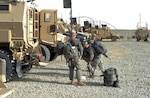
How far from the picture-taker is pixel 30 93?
1018 cm

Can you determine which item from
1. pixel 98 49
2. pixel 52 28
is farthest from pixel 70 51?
pixel 52 28

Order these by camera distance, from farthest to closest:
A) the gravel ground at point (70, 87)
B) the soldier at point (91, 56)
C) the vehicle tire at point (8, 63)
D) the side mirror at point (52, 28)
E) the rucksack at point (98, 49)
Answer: the side mirror at point (52, 28) < the soldier at point (91, 56) < the rucksack at point (98, 49) < the vehicle tire at point (8, 63) < the gravel ground at point (70, 87)

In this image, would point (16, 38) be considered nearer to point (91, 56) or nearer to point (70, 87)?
point (70, 87)

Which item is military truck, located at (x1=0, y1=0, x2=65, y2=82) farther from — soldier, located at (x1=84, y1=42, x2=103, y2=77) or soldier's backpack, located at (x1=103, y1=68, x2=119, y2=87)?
soldier's backpack, located at (x1=103, y1=68, x2=119, y2=87)

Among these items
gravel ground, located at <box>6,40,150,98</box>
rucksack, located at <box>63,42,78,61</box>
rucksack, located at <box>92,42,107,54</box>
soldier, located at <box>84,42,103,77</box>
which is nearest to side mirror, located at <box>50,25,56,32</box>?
gravel ground, located at <box>6,40,150,98</box>

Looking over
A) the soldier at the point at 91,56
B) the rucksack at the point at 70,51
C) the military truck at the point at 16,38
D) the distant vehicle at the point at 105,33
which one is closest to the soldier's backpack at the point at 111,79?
the rucksack at the point at 70,51

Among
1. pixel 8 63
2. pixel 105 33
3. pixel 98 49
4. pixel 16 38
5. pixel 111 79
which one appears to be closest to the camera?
pixel 111 79

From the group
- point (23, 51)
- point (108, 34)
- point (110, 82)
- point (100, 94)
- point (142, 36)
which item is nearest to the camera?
point (100, 94)

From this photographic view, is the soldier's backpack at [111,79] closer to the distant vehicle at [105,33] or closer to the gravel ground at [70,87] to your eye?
the gravel ground at [70,87]

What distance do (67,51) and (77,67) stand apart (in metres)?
0.58

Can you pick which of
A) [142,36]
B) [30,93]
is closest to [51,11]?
[30,93]

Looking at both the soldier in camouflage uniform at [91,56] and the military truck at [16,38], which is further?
the soldier in camouflage uniform at [91,56]

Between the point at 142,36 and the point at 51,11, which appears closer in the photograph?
the point at 51,11

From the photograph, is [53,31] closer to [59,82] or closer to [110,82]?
[59,82]
